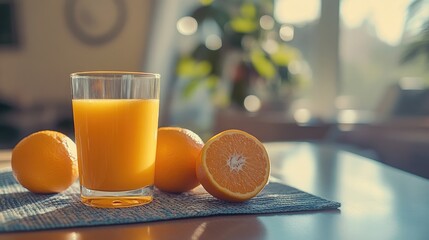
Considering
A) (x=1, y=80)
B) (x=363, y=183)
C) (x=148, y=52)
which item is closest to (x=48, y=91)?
(x=1, y=80)

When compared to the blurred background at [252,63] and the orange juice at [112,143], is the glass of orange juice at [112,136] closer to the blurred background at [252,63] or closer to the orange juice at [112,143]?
the orange juice at [112,143]

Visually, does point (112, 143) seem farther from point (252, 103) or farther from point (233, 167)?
point (252, 103)

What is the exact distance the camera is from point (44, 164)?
33.9 inches

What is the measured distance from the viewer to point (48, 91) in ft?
18.7

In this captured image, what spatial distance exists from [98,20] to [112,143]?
5238 mm

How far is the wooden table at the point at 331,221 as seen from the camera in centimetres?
65

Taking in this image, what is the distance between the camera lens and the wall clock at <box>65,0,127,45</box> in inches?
226

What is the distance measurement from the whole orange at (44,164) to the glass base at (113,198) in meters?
0.08

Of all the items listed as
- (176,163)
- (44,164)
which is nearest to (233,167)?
(176,163)

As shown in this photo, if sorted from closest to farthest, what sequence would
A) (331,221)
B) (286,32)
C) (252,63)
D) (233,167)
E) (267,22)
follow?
(331,221), (233,167), (252,63), (267,22), (286,32)

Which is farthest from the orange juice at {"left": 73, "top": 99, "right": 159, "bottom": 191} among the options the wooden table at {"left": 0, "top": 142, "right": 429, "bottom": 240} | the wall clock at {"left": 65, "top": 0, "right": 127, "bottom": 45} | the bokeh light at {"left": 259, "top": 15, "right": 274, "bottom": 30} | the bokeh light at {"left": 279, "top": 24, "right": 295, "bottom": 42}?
the wall clock at {"left": 65, "top": 0, "right": 127, "bottom": 45}

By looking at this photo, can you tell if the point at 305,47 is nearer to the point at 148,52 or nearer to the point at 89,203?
the point at 148,52

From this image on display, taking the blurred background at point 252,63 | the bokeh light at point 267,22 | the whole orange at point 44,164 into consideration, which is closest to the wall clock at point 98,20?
the blurred background at point 252,63

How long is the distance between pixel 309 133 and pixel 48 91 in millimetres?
3558
